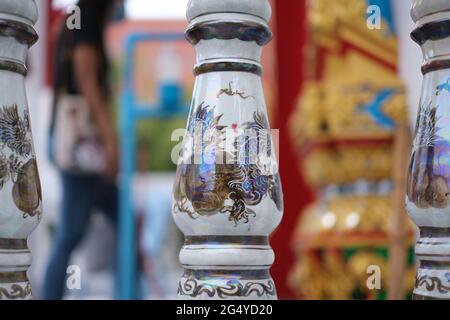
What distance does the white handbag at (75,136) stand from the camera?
6.41 feet

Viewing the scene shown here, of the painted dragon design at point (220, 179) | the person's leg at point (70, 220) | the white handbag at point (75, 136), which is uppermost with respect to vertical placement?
the white handbag at point (75, 136)

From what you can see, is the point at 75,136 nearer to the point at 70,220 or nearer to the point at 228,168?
the point at 70,220

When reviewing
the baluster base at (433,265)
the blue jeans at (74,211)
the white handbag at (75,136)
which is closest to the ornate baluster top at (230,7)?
the baluster base at (433,265)

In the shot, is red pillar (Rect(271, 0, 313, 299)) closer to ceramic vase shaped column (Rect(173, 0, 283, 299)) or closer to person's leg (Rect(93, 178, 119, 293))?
person's leg (Rect(93, 178, 119, 293))

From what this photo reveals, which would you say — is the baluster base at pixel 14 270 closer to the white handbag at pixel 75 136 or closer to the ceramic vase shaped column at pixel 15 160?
the ceramic vase shaped column at pixel 15 160

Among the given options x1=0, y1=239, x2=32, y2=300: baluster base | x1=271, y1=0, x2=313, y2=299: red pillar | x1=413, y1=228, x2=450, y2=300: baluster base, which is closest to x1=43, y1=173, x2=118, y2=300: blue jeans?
x1=271, y1=0, x2=313, y2=299: red pillar

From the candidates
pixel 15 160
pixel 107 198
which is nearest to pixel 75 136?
pixel 107 198

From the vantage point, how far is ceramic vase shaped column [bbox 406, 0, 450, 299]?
53cm

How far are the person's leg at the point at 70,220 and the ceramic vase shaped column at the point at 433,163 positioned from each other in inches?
44.5

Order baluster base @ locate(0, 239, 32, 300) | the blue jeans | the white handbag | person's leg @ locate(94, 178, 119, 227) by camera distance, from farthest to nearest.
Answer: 1. person's leg @ locate(94, 178, 119, 227)
2. the white handbag
3. the blue jeans
4. baluster base @ locate(0, 239, 32, 300)

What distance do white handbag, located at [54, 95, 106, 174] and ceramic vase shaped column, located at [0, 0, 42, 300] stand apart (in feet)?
4.55

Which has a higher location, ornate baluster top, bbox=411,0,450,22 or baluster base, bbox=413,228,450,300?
ornate baluster top, bbox=411,0,450,22

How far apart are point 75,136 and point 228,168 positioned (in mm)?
1604
